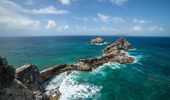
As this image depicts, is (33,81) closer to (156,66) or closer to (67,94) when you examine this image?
(67,94)

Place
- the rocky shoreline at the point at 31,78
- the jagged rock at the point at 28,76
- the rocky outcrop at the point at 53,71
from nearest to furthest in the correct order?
1. the rocky shoreline at the point at 31,78
2. the jagged rock at the point at 28,76
3. the rocky outcrop at the point at 53,71

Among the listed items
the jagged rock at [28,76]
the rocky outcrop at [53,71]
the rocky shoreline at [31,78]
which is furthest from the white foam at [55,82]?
the jagged rock at [28,76]

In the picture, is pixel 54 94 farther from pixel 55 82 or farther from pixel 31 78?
pixel 55 82

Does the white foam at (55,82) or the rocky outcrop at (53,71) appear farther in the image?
the rocky outcrop at (53,71)

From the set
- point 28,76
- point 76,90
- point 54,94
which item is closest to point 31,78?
point 28,76

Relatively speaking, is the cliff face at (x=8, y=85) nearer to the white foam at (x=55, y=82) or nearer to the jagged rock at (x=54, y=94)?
the jagged rock at (x=54, y=94)

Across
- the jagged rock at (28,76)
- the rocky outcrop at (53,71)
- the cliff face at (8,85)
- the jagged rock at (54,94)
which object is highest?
the cliff face at (8,85)

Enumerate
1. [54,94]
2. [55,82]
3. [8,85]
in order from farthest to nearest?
[55,82] < [54,94] < [8,85]

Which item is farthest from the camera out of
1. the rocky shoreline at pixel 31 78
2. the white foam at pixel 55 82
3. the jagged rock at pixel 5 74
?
the white foam at pixel 55 82
